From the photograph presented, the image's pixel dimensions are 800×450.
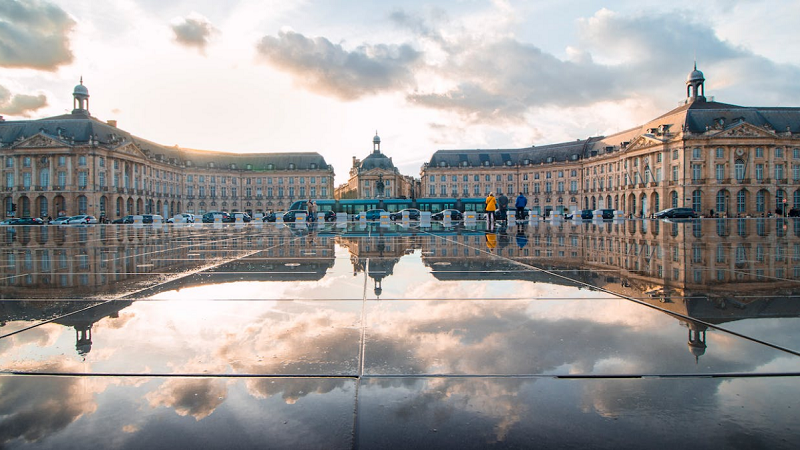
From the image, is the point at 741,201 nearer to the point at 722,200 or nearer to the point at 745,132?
the point at 722,200

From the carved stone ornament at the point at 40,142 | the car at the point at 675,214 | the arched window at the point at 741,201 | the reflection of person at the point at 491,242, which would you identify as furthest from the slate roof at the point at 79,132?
the arched window at the point at 741,201

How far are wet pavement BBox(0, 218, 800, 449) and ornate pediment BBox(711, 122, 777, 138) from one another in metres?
71.8

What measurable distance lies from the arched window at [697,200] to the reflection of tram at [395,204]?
2967 centimetres

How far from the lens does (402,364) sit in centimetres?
238

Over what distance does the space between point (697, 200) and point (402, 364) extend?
74.1m

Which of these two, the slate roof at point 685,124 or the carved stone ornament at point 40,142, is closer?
the slate roof at point 685,124

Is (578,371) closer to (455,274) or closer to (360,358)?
(360,358)

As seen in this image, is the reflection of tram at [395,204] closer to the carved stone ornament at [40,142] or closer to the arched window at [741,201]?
the arched window at [741,201]

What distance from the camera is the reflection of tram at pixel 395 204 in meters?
62.1

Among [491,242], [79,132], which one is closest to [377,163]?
[79,132]

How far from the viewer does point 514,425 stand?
1.75m

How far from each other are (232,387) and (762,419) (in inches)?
89.7

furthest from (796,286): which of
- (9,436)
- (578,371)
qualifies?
(9,436)

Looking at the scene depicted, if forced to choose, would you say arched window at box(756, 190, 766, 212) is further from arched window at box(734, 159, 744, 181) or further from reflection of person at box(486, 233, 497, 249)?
reflection of person at box(486, 233, 497, 249)
